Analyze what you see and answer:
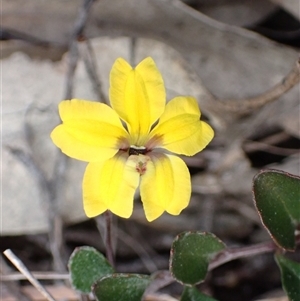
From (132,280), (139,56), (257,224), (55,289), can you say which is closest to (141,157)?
(132,280)

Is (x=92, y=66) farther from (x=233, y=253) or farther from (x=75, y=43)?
(x=233, y=253)

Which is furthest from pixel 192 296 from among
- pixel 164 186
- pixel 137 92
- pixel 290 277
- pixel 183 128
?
pixel 137 92

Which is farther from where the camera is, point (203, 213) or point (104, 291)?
point (203, 213)

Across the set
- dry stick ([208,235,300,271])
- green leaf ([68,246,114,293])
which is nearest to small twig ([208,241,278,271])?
dry stick ([208,235,300,271])

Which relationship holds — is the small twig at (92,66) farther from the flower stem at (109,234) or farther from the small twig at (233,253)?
the small twig at (233,253)

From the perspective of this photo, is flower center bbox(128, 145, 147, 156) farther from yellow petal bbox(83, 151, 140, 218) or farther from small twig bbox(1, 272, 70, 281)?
small twig bbox(1, 272, 70, 281)

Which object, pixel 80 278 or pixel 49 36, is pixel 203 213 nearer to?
pixel 80 278
